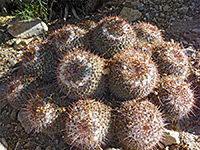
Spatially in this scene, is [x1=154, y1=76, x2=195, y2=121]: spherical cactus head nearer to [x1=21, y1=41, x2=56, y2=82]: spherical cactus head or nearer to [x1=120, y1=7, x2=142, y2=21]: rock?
[x1=21, y1=41, x2=56, y2=82]: spherical cactus head

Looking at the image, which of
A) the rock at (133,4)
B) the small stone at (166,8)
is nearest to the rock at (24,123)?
the rock at (133,4)

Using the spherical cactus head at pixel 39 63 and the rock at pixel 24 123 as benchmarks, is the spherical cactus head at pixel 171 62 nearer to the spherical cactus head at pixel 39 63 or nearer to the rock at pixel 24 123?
the spherical cactus head at pixel 39 63

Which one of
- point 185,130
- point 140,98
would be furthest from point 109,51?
point 185,130

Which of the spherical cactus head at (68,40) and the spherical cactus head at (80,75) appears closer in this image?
the spherical cactus head at (80,75)

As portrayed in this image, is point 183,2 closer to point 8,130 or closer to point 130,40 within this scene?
point 130,40

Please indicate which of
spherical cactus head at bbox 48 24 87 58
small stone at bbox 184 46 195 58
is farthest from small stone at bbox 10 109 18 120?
small stone at bbox 184 46 195 58

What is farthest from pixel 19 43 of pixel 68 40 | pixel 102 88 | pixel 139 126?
pixel 139 126
